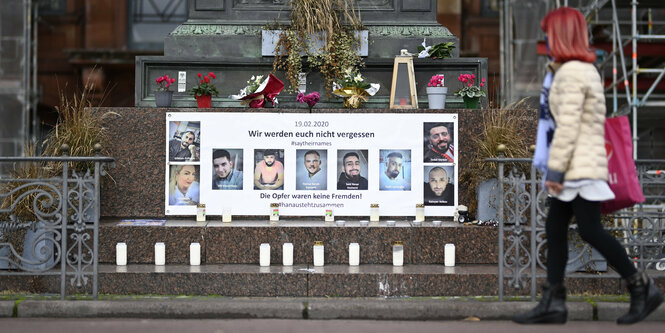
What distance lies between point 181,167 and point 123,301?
198 centimetres

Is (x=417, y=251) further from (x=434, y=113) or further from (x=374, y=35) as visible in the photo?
(x=374, y=35)

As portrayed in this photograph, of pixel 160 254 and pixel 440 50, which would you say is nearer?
pixel 160 254

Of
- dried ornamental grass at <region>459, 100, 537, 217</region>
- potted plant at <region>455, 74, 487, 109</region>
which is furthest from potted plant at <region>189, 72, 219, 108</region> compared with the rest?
dried ornamental grass at <region>459, 100, 537, 217</region>

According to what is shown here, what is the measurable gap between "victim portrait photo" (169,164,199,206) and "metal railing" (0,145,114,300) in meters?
0.88

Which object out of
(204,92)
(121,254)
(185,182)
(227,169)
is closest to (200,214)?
(185,182)

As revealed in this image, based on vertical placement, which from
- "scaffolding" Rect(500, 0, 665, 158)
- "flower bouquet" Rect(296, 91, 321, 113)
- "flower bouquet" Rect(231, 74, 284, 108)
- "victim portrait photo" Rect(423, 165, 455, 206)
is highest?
"scaffolding" Rect(500, 0, 665, 158)

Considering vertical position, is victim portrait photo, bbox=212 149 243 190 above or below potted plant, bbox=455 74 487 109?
below

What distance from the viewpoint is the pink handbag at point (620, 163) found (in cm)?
613

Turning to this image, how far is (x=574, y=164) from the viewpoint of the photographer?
5.79 m

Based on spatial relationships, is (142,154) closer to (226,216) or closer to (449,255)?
(226,216)

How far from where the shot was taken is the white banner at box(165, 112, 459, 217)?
8570 millimetres

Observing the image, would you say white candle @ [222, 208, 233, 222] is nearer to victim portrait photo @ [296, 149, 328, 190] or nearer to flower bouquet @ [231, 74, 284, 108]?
victim portrait photo @ [296, 149, 328, 190]

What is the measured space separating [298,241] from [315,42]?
2902 mm

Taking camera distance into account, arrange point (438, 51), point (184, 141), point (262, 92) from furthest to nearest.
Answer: point (438, 51) < point (262, 92) < point (184, 141)
